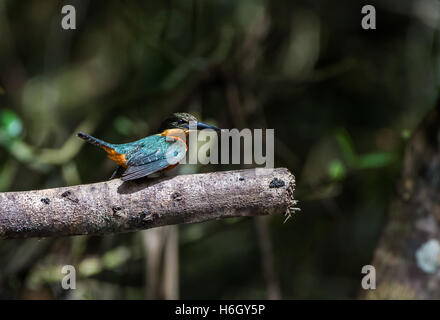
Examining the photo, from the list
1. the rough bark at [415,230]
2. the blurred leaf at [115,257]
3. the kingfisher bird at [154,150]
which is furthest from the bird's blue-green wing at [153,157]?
the blurred leaf at [115,257]

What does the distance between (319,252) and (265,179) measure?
3.09m

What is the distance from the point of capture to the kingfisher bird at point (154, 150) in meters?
2.12

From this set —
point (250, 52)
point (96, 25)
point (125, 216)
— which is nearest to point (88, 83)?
point (96, 25)

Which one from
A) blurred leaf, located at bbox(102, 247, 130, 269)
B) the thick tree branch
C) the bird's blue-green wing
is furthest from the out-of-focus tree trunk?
the thick tree branch

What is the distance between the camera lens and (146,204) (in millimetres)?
2000

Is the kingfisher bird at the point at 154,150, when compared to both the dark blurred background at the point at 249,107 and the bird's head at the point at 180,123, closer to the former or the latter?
the bird's head at the point at 180,123

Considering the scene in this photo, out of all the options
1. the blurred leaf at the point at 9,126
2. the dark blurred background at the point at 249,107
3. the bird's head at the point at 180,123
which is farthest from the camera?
the dark blurred background at the point at 249,107

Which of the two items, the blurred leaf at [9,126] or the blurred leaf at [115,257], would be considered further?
the blurred leaf at [115,257]

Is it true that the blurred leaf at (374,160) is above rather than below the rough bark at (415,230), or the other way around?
above

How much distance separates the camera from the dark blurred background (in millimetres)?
4129

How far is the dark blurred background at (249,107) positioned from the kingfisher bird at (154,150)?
4.80 feet

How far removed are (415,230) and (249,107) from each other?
6.26ft

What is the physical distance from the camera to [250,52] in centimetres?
466

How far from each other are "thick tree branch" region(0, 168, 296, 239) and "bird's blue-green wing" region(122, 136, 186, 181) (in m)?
0.08
